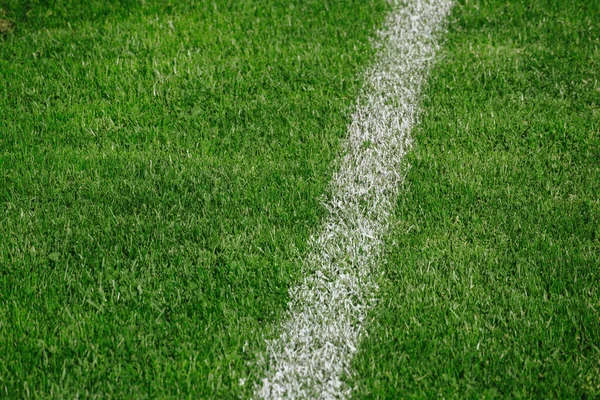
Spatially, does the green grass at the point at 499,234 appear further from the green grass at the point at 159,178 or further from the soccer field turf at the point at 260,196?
the green grass at the point at 159,178

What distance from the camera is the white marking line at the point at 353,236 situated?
2.54 metres

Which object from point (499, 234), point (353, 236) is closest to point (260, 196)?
point (353, 236)

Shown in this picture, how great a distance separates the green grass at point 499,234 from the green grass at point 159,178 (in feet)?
1.65

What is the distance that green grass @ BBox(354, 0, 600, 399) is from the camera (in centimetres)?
250

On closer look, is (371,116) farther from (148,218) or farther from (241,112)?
(148,218)

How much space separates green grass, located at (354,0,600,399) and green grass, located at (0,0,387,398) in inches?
19.8

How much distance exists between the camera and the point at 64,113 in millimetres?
3729

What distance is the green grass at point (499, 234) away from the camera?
2502 mm

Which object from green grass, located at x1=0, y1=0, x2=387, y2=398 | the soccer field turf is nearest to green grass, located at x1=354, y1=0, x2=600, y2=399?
the soccer field turf

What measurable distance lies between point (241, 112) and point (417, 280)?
1.49 meters

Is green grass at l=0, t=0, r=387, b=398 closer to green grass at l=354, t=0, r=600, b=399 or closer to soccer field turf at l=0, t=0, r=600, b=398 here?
soccer field turf at l=0, t=0, r=600, b=398

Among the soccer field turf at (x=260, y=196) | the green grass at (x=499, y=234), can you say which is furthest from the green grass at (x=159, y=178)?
the green grass at (x=499, y=234)

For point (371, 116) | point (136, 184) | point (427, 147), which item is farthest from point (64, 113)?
point (427, 147)

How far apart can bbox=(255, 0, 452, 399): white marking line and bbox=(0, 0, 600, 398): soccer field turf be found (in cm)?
7
